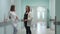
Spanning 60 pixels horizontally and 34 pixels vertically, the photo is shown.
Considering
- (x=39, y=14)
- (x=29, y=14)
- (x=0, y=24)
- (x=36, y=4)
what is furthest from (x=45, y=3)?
(x=0, y=24)

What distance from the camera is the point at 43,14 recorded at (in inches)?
773

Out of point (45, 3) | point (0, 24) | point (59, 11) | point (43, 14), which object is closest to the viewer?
point (59, 11)

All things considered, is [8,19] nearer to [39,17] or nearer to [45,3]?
[45,3]

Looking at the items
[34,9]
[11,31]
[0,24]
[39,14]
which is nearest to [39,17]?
[39,14]

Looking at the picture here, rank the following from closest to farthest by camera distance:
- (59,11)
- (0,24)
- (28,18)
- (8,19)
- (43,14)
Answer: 1. (59,11)
2. (0,24)
3. (8,19)
4. (28,18)
5. (43,14)

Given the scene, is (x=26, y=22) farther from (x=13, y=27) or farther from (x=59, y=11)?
(x=59, y=11)

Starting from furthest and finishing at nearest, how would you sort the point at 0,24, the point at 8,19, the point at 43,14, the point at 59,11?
the point at 43,14, the point at 8,19, the point at 0,24, the point at 59,11

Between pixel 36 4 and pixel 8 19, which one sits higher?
pixel 36 4

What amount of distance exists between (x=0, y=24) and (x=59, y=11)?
1.97 meters

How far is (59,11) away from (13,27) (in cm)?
266

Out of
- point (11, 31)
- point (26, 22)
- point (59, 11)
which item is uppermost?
point (59, 11)

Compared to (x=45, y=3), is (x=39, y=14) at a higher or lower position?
lower

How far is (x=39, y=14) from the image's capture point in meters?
20.3

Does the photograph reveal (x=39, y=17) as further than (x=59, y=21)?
Yes
